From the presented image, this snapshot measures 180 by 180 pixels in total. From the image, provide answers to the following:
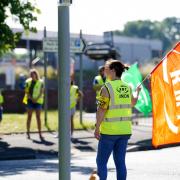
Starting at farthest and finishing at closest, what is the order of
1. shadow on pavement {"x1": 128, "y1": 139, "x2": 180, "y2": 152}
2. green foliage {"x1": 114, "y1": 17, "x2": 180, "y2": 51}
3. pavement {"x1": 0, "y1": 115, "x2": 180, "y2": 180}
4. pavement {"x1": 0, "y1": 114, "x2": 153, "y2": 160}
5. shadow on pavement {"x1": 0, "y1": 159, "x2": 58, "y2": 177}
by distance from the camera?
1. green foliage {"x1": 114, "y1": 17, "x2": 180, "y2": 51}
2. shadow on pavement {"x1": 128, "y1": 139, "x2": 180, "y2": 152}
3. pavement {"x1": 0, "y1": 114, "x2": 153, "y2": 160}
4. shadow on pavement {"x1": 0, "y1": 159, "x2": 58, "y2": 177}
5. pavement {"x1": 0, "y1": 115, "x2": 180, "y2": 180}

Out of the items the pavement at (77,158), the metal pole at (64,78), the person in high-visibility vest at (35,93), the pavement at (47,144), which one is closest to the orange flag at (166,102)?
the pavement at (77,158)

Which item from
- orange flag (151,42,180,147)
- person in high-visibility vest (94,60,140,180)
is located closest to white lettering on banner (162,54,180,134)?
orange flag (151,42,180,147)

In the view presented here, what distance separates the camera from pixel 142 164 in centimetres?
1196

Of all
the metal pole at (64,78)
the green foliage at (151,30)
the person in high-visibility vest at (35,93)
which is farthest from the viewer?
the green foliage at (151,30)

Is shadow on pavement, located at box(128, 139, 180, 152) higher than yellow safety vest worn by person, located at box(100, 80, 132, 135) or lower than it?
lower

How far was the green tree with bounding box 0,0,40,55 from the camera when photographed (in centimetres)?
1623

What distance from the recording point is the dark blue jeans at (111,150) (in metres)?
7.96

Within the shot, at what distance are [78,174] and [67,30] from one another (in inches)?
234

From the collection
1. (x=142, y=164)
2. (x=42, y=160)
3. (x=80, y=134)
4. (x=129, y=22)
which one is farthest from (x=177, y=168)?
(x=129, y=22)

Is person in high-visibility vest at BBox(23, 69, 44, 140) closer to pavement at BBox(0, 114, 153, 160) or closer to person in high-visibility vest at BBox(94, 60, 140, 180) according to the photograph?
pavement at BBox(0, 114, 153, 160)

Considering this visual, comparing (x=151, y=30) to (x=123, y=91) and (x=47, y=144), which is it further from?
(x=123, y=91)

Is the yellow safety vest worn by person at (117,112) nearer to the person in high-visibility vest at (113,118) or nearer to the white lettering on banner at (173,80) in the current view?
the person in high-visibility vest at (113,118)

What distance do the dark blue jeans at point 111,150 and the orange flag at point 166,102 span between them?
1.43 ft

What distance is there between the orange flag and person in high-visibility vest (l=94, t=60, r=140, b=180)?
0.36 meters
